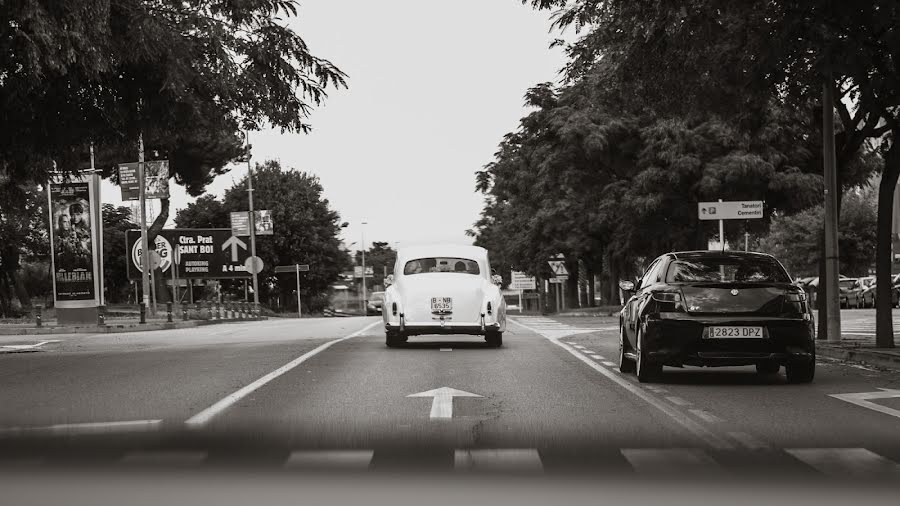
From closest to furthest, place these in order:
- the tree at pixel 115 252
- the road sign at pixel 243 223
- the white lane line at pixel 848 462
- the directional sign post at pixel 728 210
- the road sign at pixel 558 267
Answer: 1. the white lane line at pixel 848 462
2. the directional sign post at pixel 728 210
3. the road sign at pixel 558 267
4. the road sign at pixel 243 223
5. the tree at pixel 115 252

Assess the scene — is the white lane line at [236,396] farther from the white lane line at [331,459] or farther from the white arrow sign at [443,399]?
the white lane line at [331,459]

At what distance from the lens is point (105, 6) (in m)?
15.9

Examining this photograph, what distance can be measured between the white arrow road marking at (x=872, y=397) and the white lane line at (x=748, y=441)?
214cm

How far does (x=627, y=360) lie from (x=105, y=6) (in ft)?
26.3

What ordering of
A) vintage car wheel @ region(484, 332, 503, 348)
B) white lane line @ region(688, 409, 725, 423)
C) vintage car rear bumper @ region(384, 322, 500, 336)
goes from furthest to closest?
vintage car wheel @ region(484, 332, 503, 348) → vintage car rear bumper @ region(384, 322, 500, 336) → white lane line @ region(688, 409, 725, 423)

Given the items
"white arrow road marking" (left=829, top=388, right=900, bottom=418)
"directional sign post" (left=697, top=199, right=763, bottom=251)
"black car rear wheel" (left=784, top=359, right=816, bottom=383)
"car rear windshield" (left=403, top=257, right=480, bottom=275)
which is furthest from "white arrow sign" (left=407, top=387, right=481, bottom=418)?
"directional sign post" (left=697, top=199, right=763, bottom=251)

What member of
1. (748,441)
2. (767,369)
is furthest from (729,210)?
(748,441)

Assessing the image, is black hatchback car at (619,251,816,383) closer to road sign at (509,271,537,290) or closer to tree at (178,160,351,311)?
road sign at (509,271,537,290)

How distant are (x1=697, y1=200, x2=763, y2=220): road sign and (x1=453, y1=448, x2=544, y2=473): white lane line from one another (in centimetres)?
1886

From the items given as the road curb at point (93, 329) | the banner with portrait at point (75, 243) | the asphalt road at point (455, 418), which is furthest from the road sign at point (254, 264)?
the asphalt road at point (455, 418)

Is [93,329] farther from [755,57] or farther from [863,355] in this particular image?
[755,57]

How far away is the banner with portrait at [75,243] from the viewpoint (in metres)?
40.9

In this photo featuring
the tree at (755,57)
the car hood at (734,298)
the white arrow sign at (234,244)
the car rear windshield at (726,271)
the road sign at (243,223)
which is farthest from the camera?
the white arrow sign at (234,244)

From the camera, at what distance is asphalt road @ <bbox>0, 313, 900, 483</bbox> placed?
802cm
